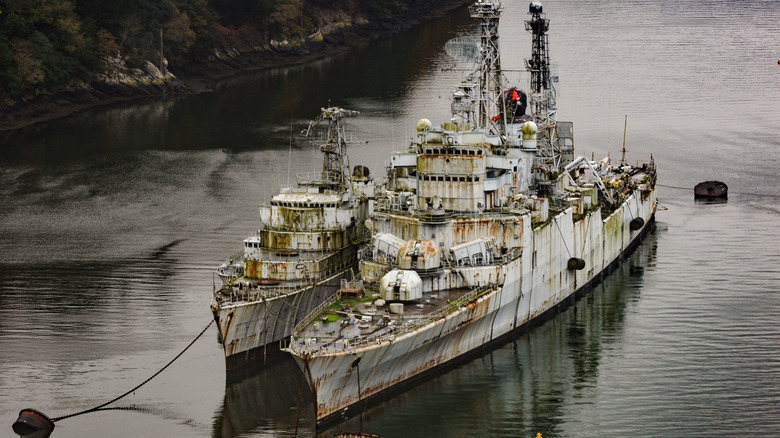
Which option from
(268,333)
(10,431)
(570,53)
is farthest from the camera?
(570,53)

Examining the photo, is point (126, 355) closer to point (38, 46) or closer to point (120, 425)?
point (120, 425)

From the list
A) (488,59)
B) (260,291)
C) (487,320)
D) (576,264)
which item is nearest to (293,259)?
(260,291)

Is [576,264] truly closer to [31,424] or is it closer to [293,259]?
→ [293,259]

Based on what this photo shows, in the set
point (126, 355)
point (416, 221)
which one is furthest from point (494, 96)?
point (126, 355)

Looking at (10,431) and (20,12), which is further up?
(20,12)

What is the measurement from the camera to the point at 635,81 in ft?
423

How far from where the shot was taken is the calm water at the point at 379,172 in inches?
2067

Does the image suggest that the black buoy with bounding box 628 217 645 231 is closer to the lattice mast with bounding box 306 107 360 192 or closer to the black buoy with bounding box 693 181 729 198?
the black buoy with bounding box 693 181 729 198

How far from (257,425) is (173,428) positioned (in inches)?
130

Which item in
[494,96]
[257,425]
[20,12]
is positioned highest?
[20,12]

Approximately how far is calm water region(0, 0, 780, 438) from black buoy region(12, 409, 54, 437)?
3.63 ft

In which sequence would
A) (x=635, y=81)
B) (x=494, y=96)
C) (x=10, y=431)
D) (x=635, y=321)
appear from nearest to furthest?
(x=10, y=431)
(x=635, y=321)
(x=494, y=96)
(x=635, y=81)

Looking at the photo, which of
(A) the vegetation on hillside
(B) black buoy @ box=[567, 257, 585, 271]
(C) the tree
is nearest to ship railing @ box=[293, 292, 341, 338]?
(B) black buoy @ box=[567, 257, 585, 271]

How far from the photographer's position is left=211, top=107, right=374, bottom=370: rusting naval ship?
56344 millimetres
